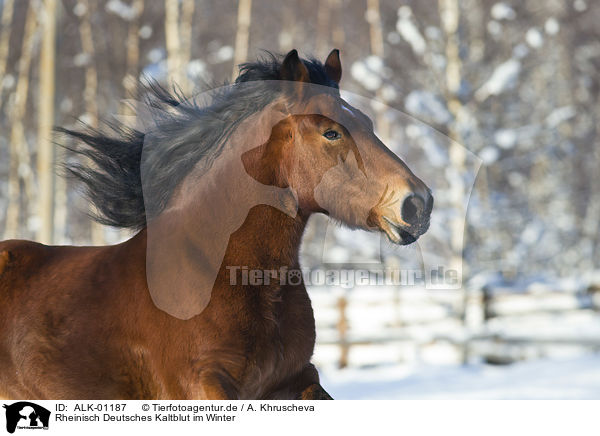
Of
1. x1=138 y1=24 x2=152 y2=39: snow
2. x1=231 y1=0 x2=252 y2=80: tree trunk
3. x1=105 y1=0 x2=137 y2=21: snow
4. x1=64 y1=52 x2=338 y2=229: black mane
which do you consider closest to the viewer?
x1=64 y1=52 x2=338 y2=229: black mane

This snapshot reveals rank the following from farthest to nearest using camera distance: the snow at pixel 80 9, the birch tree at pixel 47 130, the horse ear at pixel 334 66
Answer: the snow at pixel 80 9 < the birch tree at pixel 47 130 < the horse ear at pixel 334 66

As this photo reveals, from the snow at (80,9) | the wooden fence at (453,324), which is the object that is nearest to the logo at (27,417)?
the wooden fence at (453,324)

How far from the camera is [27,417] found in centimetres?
234

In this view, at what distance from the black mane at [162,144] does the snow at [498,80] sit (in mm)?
6910

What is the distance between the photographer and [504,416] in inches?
92.4

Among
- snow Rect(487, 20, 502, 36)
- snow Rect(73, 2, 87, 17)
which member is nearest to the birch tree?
snow Rect(487, 20, 502, 36)

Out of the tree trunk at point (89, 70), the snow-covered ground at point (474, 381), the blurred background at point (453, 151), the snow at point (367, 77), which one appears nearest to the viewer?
the snow-covered ground at point (474, 381)

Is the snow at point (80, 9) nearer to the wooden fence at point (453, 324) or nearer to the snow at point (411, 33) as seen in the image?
the snow at point (411, 33)

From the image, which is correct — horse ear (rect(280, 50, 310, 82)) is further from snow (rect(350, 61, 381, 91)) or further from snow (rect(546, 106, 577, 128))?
snow (rect(546, 106, 577, 128))

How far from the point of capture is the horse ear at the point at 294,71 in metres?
2.43

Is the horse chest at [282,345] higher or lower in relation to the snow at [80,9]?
lower

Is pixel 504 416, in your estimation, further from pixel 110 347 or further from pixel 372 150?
pixel 110 347

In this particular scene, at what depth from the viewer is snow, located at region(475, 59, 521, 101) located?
9.02 meters

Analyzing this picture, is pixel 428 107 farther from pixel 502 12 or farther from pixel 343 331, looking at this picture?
pixel 343 331
